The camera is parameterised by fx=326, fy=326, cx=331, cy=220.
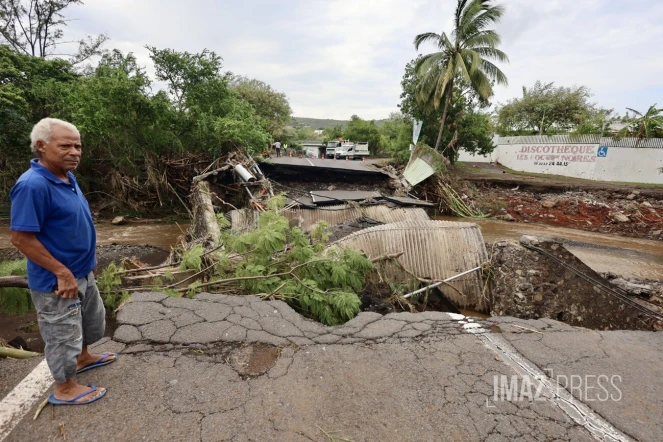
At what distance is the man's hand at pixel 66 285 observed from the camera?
6.02 ft

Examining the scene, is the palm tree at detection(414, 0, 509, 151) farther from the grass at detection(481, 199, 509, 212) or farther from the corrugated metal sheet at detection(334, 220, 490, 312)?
the corrugated metal sheet at detection(334, 220, 490, 312)

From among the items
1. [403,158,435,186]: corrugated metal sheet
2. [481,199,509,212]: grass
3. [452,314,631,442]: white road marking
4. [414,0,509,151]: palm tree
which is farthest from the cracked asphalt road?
[414,0,509,151]: palm tree

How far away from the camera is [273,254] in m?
3.94

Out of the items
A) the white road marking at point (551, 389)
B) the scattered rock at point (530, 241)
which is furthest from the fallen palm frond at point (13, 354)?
the scattered rock at point (530, 241)

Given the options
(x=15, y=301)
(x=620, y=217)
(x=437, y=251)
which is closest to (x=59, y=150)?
(x=15, y=301)

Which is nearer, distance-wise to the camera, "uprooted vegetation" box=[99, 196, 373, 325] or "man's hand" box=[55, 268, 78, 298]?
"man's hand" box=[55, 268, 78, 298]

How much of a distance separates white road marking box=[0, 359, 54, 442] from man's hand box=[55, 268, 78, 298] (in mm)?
676

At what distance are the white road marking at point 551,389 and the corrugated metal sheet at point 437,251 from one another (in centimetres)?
160

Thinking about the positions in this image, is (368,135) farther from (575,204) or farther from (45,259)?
(45,259)

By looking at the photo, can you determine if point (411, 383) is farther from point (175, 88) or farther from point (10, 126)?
point (10, 126)

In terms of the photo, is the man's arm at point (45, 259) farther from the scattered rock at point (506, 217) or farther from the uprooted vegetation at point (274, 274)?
the scattered rock at point (506, 217)

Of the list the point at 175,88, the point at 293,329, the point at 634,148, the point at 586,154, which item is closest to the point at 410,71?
the point at 586,154

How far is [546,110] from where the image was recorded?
2809cm

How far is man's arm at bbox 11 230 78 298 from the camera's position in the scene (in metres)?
1.76
